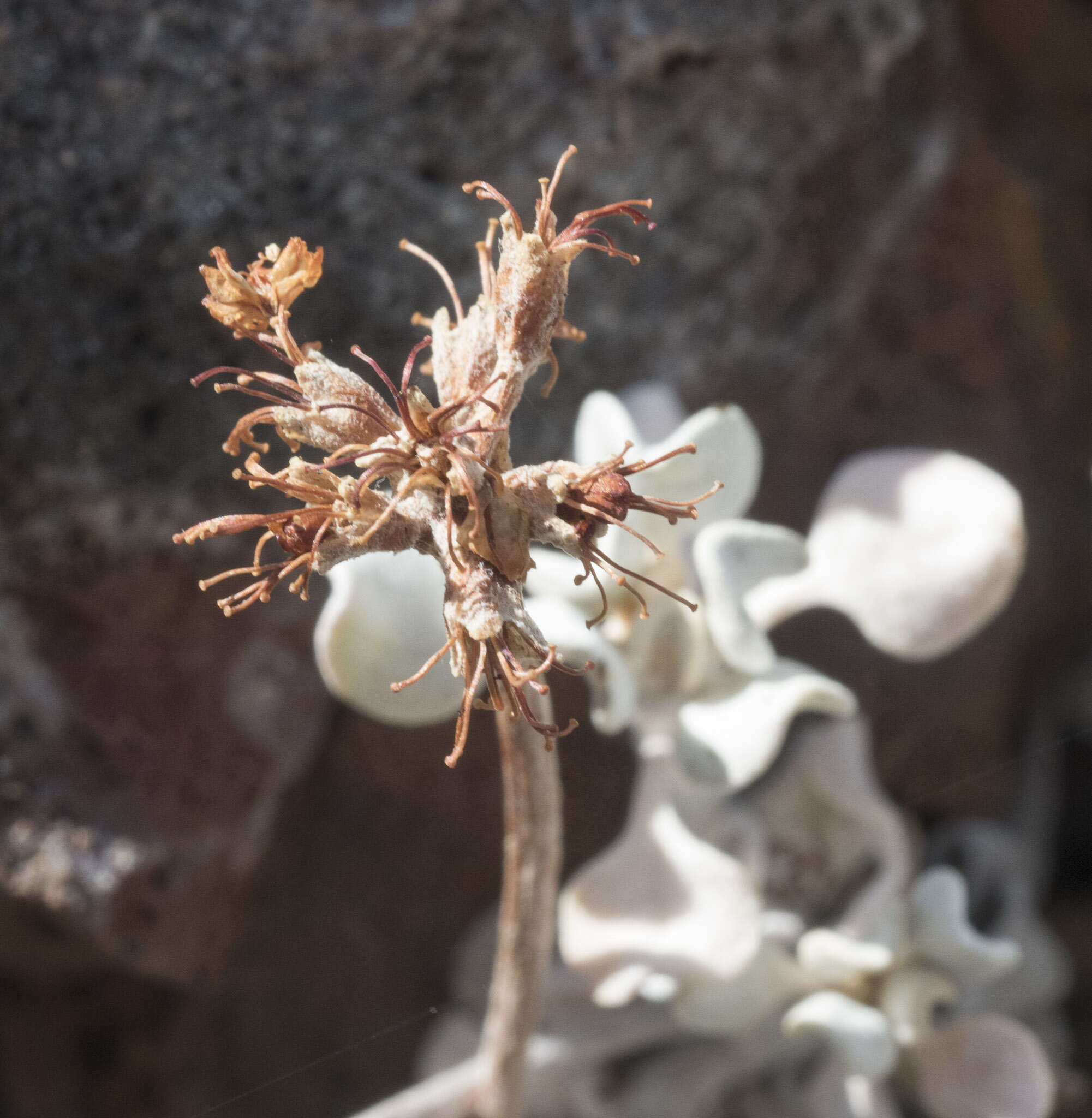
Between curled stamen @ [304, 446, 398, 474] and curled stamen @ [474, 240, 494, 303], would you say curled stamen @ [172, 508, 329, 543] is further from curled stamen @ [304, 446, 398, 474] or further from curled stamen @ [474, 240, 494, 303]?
curled stamen @ [474, 240, 494, 303]

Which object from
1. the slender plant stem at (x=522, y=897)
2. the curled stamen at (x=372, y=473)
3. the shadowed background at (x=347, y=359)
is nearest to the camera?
the curled stamen at (x=372, y=473)

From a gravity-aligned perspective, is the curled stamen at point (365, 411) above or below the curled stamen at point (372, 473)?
above

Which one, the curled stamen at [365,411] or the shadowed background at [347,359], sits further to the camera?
the shadowed background at [347,359]

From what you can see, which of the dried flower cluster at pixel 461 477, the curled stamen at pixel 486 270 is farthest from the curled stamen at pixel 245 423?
the curled stamen at pixel 486 270

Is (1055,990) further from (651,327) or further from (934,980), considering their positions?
(651,327)

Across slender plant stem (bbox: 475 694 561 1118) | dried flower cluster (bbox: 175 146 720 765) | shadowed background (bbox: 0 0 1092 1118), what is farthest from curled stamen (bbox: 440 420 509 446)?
shadowed background (bbox: 0 0 1092 1118)

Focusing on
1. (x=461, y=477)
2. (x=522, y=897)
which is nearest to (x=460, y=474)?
(x=461, y=477)

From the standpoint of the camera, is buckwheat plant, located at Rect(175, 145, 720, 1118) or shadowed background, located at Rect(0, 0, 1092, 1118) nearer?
buckwheat plant, located at Rect(175, 145, 720, 1118)

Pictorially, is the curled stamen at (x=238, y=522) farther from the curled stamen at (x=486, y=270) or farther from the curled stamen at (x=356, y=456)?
the curled stamen at (x=486, y=270)
